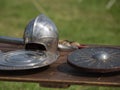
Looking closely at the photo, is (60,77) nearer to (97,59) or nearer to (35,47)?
(97,59)

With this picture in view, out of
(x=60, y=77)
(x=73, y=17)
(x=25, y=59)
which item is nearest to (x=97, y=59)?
(x=60, y=77)

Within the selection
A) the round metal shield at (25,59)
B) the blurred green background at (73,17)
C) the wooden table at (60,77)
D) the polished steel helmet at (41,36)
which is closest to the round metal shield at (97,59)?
the wooden table at (60,77)

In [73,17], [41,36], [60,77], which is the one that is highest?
[41,36]

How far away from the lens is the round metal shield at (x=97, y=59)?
8.89ft

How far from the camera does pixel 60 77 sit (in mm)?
2768

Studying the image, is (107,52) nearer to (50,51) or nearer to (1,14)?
(50,51)

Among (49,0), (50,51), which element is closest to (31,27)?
(50,51)

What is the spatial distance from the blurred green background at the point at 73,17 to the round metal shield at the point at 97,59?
9.89ft

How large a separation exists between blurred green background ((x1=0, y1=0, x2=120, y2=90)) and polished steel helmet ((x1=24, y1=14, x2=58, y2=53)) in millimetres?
2799

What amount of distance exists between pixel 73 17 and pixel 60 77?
17.1 feet

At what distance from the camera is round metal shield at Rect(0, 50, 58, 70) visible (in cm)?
282

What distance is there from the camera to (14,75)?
9.28 feet

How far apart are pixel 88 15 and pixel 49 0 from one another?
5.67 ft

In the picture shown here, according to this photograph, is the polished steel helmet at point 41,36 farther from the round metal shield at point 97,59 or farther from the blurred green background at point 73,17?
the blurred green background at point 73,17
